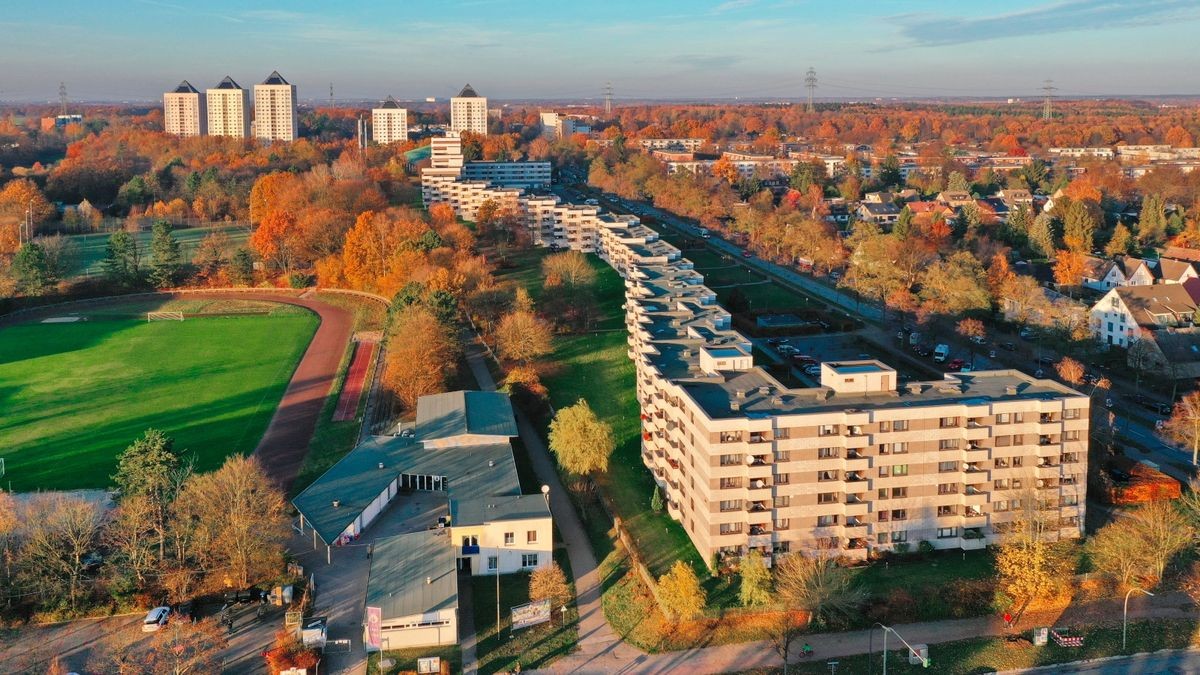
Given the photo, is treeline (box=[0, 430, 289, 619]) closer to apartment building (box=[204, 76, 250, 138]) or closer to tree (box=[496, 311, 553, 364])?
tree (box=[496, 311, 553, 364])

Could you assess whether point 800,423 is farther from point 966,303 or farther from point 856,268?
point 856,268

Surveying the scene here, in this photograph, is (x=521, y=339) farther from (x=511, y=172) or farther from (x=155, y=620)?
(x=511, y=172)

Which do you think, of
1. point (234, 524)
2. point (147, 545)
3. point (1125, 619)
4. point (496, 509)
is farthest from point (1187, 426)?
point (147, 545)

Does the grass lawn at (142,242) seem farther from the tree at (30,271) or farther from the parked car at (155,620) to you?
the parked car at (155,620)

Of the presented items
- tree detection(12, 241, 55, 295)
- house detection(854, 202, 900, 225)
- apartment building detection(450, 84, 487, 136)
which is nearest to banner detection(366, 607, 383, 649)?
tree detection(12, 241, 55, 295)

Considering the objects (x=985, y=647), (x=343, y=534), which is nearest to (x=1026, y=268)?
(x=985, y=647)

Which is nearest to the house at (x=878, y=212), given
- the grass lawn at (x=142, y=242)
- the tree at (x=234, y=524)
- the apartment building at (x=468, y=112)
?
the grass lawn at (x=142, y=242)

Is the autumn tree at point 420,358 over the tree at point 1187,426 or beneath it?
over
